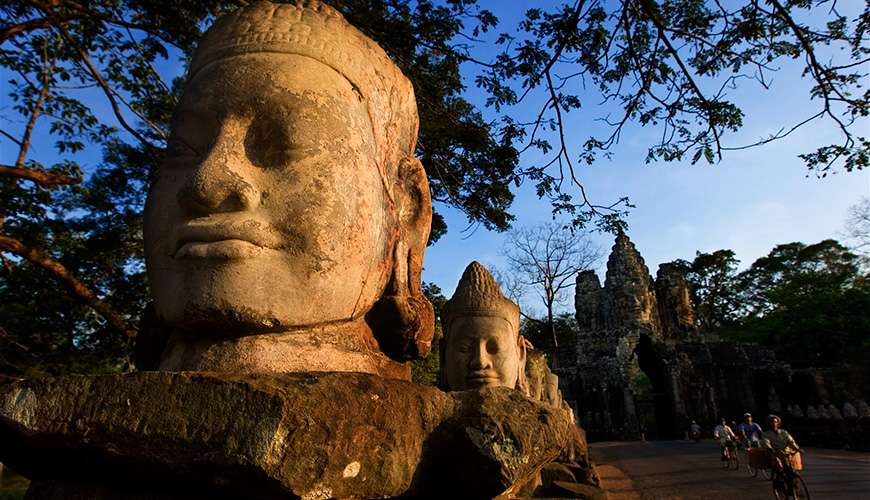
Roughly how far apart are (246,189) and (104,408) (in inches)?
28.0

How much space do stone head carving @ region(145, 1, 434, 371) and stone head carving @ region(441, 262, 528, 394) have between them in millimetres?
2013

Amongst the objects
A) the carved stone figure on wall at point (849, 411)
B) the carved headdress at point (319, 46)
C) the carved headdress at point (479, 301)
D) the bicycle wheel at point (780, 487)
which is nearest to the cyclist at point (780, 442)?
the bicycle wheel at point (780, 487)

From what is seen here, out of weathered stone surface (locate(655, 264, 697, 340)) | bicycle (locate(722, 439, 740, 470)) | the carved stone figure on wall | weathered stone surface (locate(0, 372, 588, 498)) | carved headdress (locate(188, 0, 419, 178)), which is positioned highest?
weathered stone surface (locate(655, 264, 697, 340))

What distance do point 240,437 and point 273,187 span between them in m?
0.82

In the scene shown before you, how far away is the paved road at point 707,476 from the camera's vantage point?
7914 mm

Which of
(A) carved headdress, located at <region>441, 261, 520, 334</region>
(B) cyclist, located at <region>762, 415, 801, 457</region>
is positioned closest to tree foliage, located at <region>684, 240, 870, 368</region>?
(B) cyclist, located at <region>762, 415, 801, 457</region>

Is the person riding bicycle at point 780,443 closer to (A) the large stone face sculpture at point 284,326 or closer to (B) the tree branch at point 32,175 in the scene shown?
(A) the large stone face sculpture at point 284,326

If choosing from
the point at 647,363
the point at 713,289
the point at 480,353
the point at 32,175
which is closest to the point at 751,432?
the point at 480,353

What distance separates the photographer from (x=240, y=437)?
3.55 ft

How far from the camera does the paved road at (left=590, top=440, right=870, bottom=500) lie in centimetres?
791

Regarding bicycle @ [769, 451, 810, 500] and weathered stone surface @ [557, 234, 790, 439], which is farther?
weathered stone surface @ [557, 234, 790, 439]

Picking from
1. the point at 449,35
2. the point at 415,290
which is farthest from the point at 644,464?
the point at 415,290

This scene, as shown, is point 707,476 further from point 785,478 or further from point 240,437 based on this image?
point 240,437

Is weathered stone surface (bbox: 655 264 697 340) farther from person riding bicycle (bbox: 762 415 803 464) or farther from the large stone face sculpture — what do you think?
the large stone face sculpture
